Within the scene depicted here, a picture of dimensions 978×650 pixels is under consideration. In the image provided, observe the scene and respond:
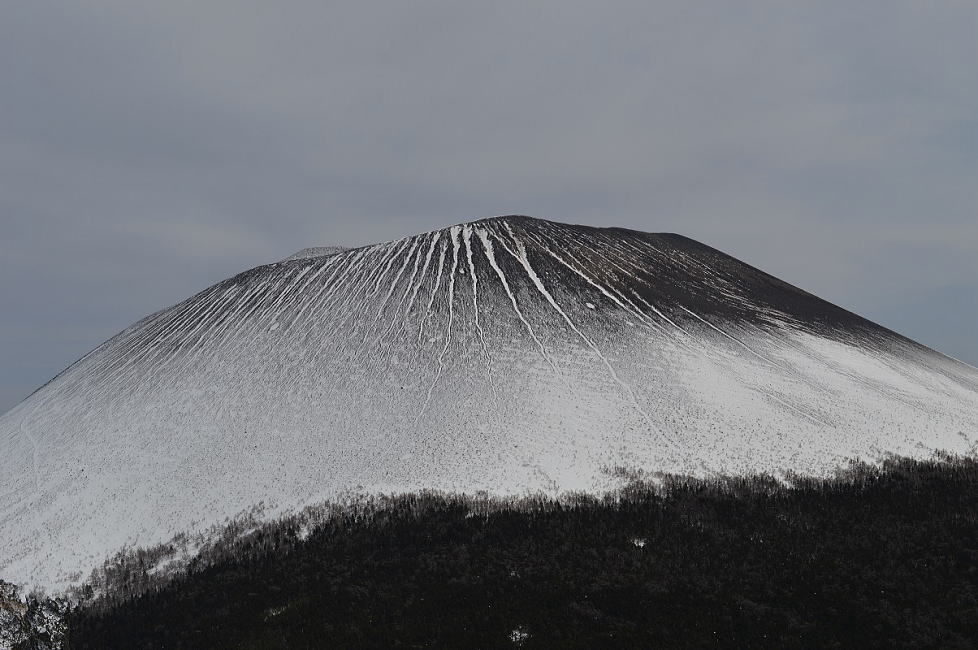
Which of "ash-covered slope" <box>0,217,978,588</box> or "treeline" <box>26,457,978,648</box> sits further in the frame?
"ash-covered slope" <box>0,217,978,588</box>

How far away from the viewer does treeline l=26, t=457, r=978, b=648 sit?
2131 cm

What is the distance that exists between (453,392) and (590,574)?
68.2ft

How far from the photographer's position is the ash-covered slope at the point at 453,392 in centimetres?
3553

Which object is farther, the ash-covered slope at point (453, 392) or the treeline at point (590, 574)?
the ash-covered slope at point (453, 392)

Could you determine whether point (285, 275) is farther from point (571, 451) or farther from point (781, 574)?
point (781, 574)

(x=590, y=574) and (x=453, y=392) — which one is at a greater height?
(x=453, y=392)

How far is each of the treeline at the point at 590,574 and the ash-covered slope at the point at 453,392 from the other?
3.28m

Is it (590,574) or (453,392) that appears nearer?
(590,574)

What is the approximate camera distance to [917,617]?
21.3 meters

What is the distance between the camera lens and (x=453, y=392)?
44094mm

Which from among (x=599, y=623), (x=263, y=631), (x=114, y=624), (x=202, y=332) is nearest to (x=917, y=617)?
(x=599, y=623)

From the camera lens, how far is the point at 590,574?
24.7 m

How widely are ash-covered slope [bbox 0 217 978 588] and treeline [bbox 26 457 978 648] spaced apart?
3283 millimetres

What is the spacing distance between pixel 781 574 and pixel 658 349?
2632cm
